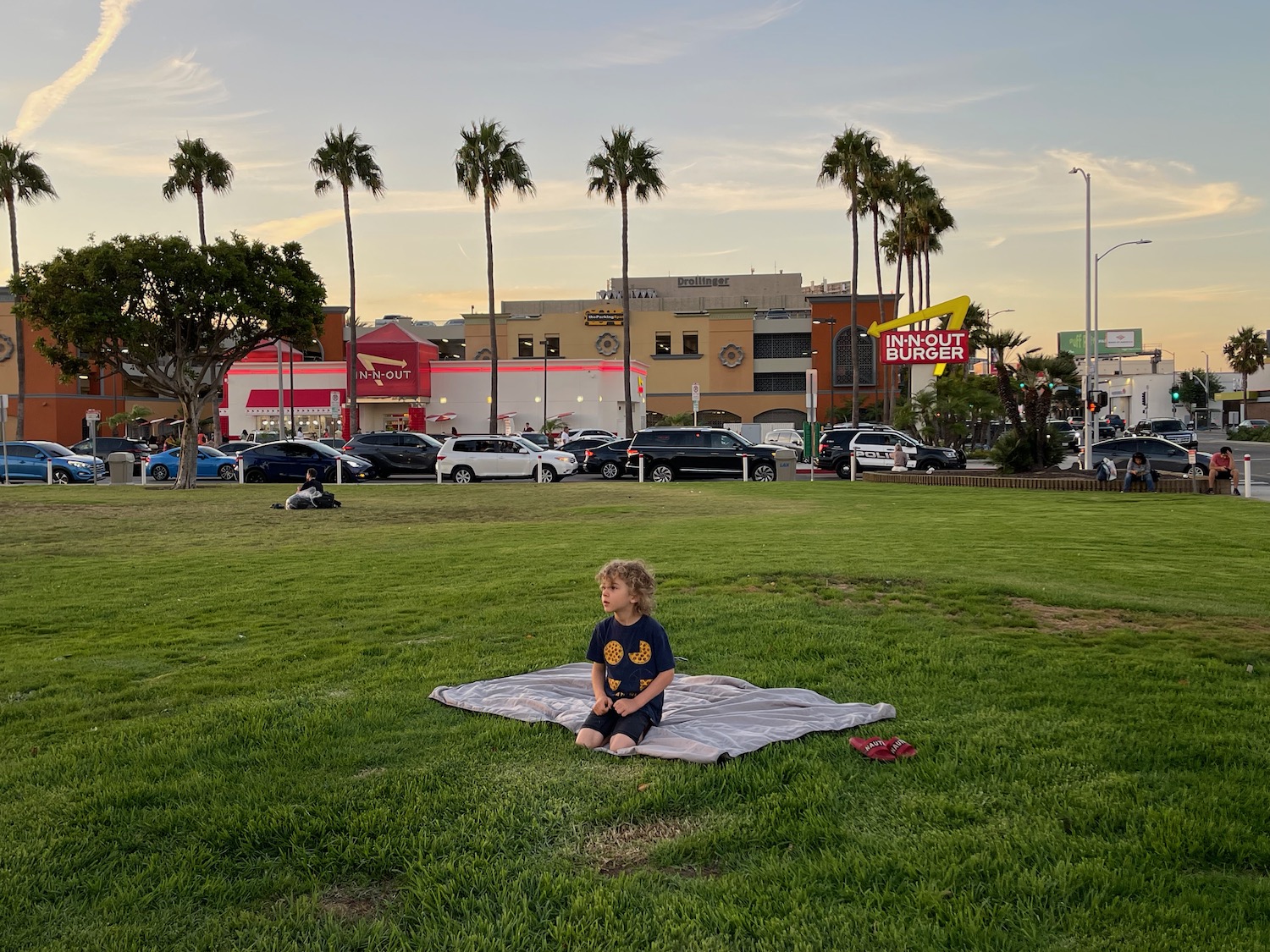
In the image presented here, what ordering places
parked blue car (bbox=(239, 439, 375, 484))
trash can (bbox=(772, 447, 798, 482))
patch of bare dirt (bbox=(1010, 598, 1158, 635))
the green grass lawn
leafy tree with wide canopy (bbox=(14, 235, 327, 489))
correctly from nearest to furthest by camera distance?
the green grass lawn → patch of bare dirt (bbox=(1010, 598, 1158, 635)) → leafy tree with wide canopy (bbox=(14, 235, 327, 489)) → trash can (bbox=(772, 447, 798, 482)) → parked blue car (bbox=(239, 439, 375, 484))

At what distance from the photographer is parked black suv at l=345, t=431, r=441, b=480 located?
36.7 metres

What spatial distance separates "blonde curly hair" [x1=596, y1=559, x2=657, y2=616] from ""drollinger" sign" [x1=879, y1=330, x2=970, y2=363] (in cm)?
4011

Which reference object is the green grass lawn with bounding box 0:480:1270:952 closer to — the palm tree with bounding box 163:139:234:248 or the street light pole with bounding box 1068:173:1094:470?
the street light pole with bounding box 1068:173:1094:470

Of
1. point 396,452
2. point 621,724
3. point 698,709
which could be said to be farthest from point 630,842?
point 396,452

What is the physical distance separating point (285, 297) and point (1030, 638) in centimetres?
2724

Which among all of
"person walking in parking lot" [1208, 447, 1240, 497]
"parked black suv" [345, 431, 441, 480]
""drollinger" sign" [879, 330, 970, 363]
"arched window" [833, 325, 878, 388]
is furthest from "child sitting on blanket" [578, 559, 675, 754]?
"arched window" [833, 325, 878, 388]

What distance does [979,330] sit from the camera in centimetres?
6875

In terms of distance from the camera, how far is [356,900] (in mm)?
3811

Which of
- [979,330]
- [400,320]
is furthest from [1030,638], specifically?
[400,320]

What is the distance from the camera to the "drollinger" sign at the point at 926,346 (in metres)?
43.9

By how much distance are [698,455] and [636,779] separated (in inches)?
1133

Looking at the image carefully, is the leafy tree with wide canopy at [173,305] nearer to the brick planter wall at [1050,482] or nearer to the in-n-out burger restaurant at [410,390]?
the brick planter wall at [1050,482]

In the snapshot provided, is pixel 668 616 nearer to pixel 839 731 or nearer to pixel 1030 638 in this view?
pixel 1030 638

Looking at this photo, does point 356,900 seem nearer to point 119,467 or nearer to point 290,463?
point 290,463
